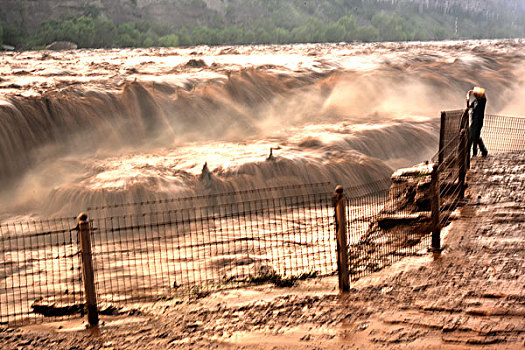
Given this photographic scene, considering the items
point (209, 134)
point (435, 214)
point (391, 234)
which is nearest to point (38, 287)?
point (391, 234)

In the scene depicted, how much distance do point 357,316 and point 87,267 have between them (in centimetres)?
259

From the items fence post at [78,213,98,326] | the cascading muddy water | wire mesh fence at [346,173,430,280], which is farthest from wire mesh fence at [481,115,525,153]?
fence post at [78,213,98,326]

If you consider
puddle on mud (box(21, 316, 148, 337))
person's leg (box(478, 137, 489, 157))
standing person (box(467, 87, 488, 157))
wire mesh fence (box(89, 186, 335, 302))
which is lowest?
wire mesh fence (box(89, 186, 335, 302))

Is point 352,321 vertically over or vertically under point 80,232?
under

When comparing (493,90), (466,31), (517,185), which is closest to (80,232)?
(517,185)

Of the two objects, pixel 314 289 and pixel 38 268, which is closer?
pixel 314 289

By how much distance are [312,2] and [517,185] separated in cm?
5677

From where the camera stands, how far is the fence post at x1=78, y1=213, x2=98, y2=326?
19.4 ft

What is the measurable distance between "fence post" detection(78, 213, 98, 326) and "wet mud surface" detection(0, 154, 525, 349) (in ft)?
0.48

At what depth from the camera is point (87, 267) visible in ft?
19.6

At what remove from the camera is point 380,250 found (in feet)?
26.6

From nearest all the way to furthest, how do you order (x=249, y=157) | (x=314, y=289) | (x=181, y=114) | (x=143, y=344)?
(x=143, y=344) < (x=314, y=289) < (x=249, y=157) < (x=181, y=114)

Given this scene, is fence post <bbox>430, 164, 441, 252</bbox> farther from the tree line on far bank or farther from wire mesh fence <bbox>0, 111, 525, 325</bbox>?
the tree line on far bank

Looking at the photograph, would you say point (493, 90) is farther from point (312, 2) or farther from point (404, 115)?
point (312, 2)
